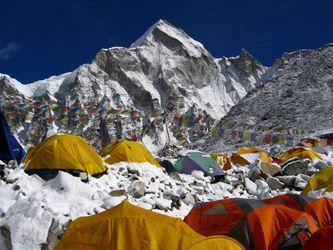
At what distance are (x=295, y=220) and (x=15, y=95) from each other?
475 feet

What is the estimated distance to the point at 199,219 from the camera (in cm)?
909

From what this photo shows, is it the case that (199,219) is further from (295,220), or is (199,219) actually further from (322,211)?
(322,211)

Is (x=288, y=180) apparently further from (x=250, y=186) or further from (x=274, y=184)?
(x=250, y=186)

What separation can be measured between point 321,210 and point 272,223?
1.36 m

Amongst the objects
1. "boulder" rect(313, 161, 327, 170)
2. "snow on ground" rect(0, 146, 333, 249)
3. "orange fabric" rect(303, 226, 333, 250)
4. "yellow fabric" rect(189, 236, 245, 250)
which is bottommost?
"snow on ground" rect(0, 146, 333, 249)

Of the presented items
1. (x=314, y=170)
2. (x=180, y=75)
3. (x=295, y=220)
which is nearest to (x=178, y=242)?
(x=295, y=220)

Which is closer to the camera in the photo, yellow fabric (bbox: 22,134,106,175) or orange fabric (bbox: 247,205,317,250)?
orange fabric (bbox: 247,205,317,250)

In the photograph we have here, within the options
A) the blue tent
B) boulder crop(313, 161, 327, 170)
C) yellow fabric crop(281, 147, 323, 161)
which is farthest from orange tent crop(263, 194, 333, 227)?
yellow fabric crop(281, 147, 323, 161)

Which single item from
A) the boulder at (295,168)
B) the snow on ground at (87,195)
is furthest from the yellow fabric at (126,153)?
the boulder at (295,168)

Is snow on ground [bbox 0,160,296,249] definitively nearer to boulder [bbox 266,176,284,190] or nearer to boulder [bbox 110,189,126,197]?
boulder [bbox 110,189,126,197]

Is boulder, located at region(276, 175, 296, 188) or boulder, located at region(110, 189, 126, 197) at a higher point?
boulder, located at region(276, 175, 296, 188)

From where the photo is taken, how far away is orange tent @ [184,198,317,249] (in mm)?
7961

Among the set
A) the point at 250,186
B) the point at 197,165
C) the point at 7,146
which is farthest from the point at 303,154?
the point at 7,146

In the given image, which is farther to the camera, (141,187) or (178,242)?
(141,187)
